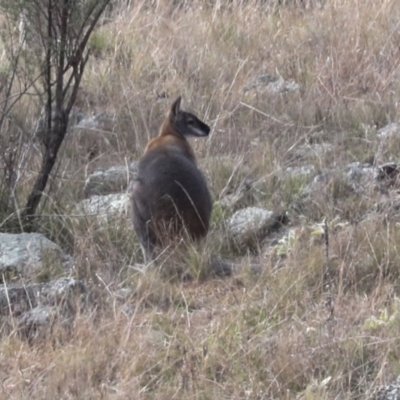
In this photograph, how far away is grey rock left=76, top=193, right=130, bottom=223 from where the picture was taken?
6523mm

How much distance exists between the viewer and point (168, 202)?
6.11 meters

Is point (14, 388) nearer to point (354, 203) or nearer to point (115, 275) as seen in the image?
point (115, 275)

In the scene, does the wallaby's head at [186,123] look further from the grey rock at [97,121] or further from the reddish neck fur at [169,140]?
the grey rock at [97,121]

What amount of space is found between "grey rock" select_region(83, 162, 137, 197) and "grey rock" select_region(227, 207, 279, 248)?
2.97 feet

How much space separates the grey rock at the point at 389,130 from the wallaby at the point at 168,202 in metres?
1.78

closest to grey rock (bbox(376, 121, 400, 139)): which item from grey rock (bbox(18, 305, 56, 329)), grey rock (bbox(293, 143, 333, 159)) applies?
grey rock (bbox(293, 143, 333, 159))

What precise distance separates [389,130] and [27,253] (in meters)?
2.86

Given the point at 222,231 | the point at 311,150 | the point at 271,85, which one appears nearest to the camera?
the point at 222,231

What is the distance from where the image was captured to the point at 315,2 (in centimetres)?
1059

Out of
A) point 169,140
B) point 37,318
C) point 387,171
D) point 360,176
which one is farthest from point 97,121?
point 37,318

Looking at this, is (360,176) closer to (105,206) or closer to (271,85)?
(105,206)

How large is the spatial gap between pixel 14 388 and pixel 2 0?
269 centimetres

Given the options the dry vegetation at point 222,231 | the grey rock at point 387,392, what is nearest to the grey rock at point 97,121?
the dry vegetation at point 222,231

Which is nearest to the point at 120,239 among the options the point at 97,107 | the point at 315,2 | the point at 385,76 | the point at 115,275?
the point at 115,275
